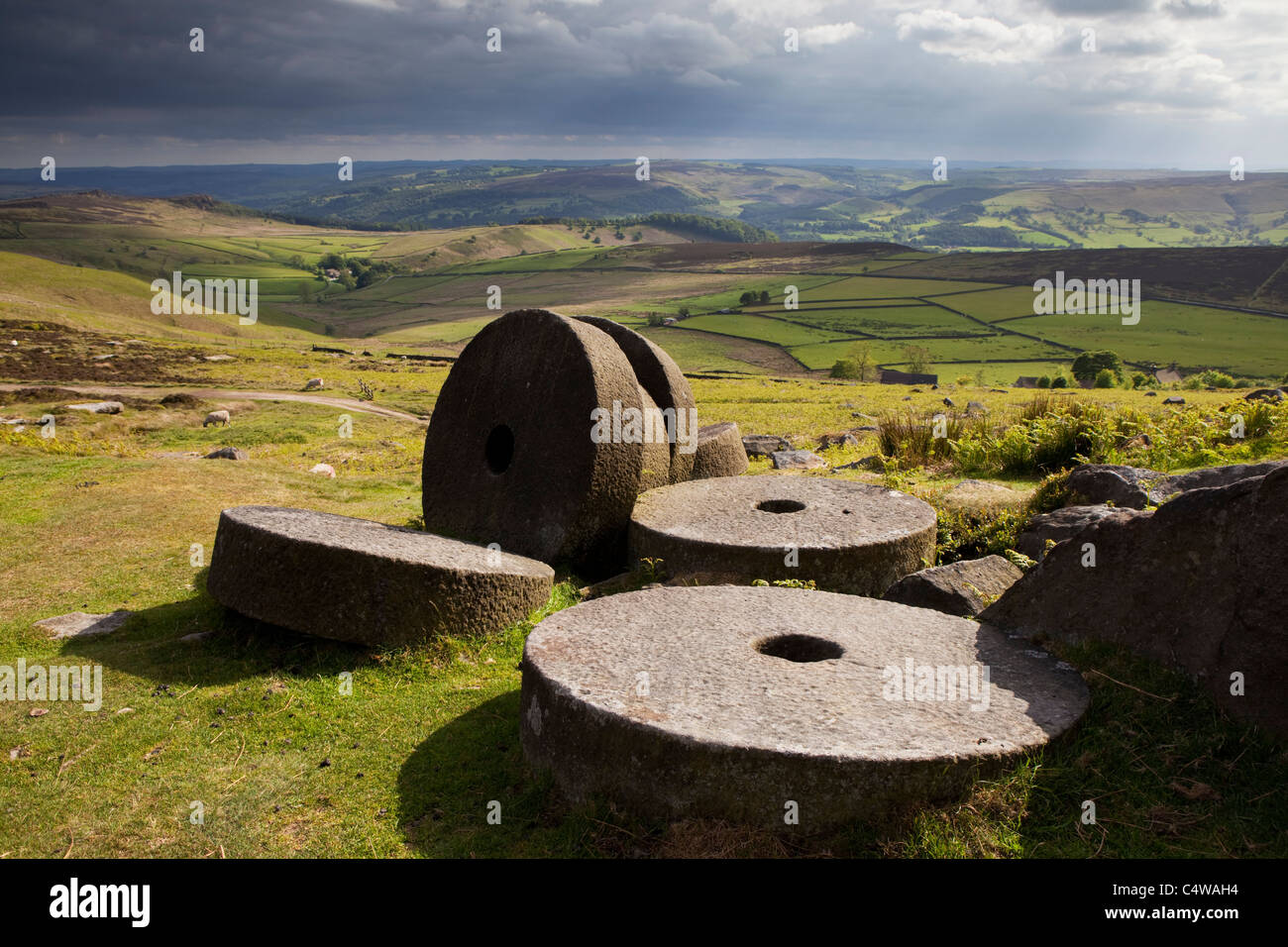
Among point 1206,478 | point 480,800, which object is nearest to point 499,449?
point 480,800

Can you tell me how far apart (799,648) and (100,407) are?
2629 centimetres


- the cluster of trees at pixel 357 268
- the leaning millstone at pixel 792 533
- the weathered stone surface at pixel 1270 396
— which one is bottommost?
the leaning millstone at pixel 792 533

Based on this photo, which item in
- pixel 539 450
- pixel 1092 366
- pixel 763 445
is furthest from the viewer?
pixel 1092 366

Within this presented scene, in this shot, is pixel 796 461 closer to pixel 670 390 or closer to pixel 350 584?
pixel 670 390

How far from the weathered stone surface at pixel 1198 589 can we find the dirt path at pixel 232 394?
2699 cm

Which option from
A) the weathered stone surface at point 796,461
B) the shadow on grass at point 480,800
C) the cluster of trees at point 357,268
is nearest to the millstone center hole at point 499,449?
the shadow on grass at point 480,800

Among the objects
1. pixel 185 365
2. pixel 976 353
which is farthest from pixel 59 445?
pixel 976 353

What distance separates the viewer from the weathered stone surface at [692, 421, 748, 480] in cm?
1266

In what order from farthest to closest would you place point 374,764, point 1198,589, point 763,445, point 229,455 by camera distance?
point 763,445 < point 229,455 < point 374,764 < point 1198,589

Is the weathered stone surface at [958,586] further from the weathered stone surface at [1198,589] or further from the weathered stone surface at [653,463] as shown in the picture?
the weathered stone surface at [653,463]

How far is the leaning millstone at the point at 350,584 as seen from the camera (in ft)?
24.8

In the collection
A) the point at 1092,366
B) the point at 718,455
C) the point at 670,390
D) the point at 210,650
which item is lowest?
the point at 210,650

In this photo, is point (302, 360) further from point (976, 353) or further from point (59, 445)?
point (976, 353)

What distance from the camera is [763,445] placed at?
19.2m
